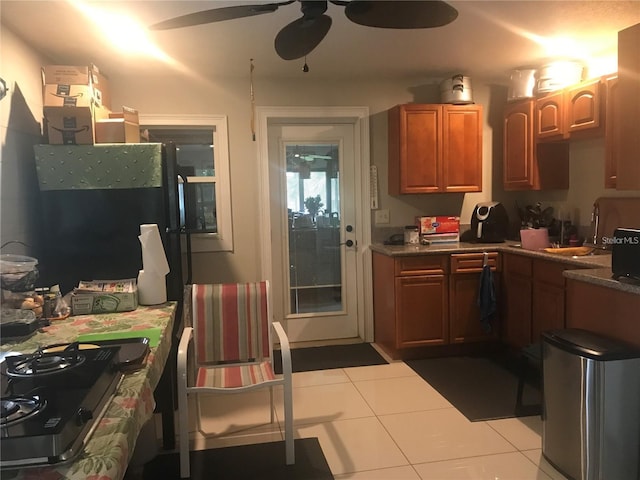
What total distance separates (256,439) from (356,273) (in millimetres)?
2030

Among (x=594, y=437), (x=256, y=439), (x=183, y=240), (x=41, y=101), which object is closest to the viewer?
(x=594, y=437)

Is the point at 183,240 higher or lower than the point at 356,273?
higher

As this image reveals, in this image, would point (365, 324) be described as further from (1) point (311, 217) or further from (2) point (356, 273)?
(1) point (311, 217)

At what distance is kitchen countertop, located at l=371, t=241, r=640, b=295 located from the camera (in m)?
2.33

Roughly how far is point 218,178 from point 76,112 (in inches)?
58.3

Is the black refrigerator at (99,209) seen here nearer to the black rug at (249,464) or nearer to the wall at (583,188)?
the black rug at (249,464)

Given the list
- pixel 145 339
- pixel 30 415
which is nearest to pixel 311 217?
pixel 145 339

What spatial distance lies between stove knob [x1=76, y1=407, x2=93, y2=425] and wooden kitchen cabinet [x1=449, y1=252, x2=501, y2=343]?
10.7 ft

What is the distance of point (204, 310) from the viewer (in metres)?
2.86

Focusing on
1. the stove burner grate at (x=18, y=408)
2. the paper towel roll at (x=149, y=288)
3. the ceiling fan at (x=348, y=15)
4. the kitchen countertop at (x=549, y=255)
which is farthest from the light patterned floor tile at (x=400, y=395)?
the stove burner grate at (x=18, y=408)

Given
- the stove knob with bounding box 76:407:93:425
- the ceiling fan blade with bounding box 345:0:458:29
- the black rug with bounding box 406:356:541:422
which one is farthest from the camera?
the black rug with bounding box 406:356:541:422

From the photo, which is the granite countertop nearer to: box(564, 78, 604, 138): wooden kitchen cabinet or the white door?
box(564, 78, 604, 138): wooden kitchen cabinet

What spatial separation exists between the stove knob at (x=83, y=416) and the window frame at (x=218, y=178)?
3128 mm

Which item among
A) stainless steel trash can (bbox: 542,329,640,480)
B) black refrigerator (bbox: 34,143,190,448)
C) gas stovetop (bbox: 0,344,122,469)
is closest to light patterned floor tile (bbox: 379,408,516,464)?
stainless steel trash can (bbox: 542,329,640,480)
